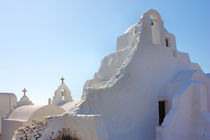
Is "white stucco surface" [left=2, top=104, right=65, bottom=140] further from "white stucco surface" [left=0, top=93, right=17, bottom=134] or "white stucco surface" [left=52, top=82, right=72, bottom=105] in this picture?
"white stucco surface" [left=0, top=93, right=17, bottom=134]

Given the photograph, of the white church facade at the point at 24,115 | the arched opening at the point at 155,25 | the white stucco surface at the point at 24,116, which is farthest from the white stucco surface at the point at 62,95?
the arched opening at the point at 155,25

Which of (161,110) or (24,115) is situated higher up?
(161,110)

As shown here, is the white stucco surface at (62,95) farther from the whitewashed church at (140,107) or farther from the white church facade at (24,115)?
the whitewashed church at (140,107)

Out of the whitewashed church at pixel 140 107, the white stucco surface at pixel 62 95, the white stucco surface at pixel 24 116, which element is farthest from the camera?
the white stucco surface at pixel 62 95

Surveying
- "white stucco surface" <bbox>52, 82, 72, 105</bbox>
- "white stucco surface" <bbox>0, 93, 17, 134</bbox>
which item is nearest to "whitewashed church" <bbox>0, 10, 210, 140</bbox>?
"white stucco surface" <bbox>52, 82, 72, 105</bbox>

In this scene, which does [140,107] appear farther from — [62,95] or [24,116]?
[62,95]

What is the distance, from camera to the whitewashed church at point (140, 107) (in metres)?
5.54

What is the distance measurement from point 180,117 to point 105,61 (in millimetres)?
5517

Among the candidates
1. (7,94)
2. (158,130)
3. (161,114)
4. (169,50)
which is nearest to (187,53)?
(169,50)

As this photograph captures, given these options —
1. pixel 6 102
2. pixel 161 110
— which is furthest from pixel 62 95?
pixel 161 110

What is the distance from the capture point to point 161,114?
885cm

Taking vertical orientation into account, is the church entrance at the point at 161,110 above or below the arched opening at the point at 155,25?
below

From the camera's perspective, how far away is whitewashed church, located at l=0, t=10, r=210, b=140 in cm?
554

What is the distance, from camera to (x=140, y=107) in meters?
7.44
